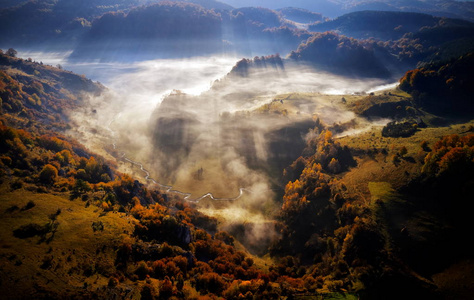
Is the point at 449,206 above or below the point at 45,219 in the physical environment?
below

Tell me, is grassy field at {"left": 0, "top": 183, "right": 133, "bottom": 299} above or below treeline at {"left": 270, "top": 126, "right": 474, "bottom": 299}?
above

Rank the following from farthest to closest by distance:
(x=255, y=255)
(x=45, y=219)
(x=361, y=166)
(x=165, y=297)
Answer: (x=361, y=166)
(x=255, y=255)
(x=45, y=219)
(x=165, y=297)

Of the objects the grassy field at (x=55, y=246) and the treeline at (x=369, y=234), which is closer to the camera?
the grassy field at (x=55, y=246)

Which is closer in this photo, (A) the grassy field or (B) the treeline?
(A) the grassy field

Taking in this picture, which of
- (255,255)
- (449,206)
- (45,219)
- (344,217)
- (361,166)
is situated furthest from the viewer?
(361,166)

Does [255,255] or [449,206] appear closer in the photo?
[449,206]

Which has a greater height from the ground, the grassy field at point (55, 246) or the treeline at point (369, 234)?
the grassy field at point (55, 246)

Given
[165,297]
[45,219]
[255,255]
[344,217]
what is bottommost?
[255,255]

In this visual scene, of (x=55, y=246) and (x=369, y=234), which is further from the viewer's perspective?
(x=369, y=234)

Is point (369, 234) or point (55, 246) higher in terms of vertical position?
point (55, 246)

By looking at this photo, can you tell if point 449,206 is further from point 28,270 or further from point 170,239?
point 28,270

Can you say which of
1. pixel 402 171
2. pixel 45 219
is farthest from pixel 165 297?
pixel 402 171
